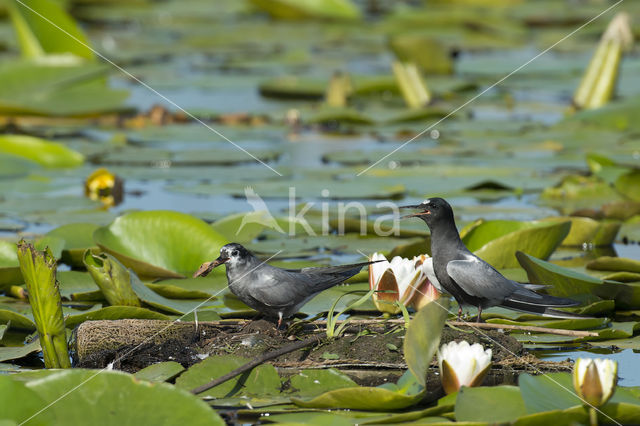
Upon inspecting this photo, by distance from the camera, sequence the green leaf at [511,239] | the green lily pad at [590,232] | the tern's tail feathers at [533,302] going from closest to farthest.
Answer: the tern's tail feathers at [533,302] < the green leaf at [511,239] < the green lily pad at [590,232]

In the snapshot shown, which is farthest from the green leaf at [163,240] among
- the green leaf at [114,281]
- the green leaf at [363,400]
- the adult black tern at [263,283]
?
the green leaf at [363,400]

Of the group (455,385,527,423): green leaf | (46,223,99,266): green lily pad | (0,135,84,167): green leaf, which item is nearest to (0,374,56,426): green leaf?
(455,385,527,423): green leaf

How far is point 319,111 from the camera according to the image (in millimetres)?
8227

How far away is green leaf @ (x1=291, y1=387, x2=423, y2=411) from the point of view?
8.10 ft

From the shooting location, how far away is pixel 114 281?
3393 mm

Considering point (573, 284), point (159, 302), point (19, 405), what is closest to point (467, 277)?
point (573, 284)

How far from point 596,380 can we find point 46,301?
166cm

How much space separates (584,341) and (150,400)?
5.41 ft

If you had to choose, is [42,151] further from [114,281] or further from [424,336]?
[424,336]

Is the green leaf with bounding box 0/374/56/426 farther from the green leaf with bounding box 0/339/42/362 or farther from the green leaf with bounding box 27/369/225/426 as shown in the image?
the green leaf with bounding box 0/339/42/362

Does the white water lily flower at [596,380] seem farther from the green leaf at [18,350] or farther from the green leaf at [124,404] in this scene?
the green leaf at [18,350]

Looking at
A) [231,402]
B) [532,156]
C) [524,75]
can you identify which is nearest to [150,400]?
[231,402]

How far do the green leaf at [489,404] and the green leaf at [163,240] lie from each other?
5.71 ft

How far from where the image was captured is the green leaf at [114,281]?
3.37m
